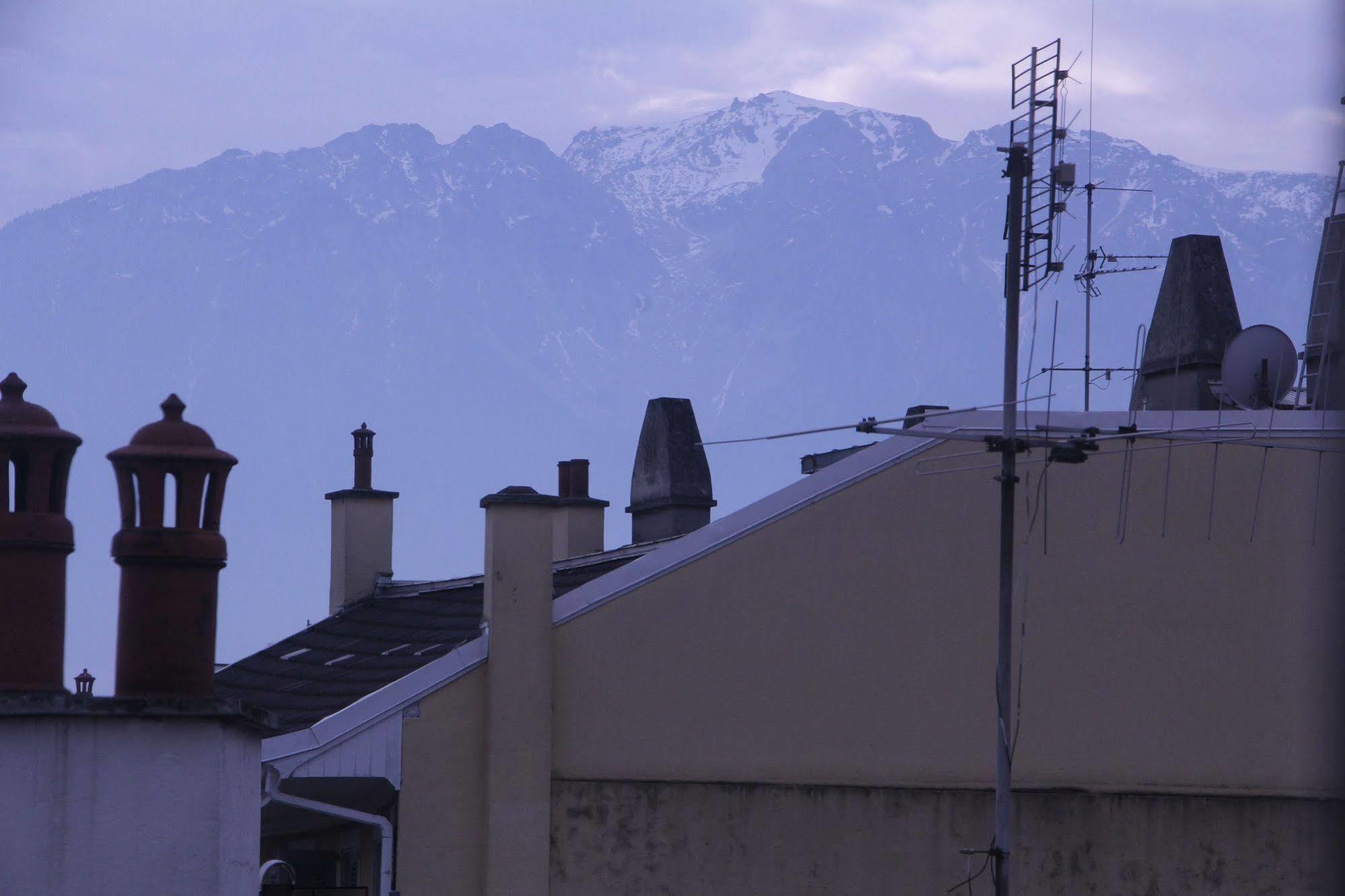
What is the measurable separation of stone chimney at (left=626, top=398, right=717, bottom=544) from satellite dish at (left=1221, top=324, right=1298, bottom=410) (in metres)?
8.95

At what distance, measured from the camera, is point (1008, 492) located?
14008 mm

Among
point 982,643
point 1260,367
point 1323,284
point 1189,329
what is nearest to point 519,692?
point 982,643

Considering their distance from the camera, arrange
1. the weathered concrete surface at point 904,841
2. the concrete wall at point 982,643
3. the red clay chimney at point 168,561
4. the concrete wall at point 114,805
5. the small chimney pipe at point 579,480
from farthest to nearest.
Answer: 1. the small chimney pipe at point 579,480
2. the concrete wall at point 982,643
3. the weathered concrete surface at point 904,841
4. the red clay chimney at point 168,561
5. the concrete wall at point 114,805

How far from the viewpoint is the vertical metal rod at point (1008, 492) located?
542 inches

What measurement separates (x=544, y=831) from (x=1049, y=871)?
4607mm

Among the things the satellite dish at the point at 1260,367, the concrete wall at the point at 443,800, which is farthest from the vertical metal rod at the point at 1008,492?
the satellite dish at the point at 1260,367

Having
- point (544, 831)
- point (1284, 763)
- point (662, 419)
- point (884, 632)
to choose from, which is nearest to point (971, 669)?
point (884, 632)

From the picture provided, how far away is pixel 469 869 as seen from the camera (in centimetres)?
1623

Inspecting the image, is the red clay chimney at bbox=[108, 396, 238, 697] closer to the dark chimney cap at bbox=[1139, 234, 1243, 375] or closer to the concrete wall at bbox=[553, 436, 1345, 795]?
the concrete wall at bbox=[553, 436, 1345, 795]

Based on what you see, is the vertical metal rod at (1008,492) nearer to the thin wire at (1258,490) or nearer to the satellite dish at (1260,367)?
the thin wire at (1258,490)

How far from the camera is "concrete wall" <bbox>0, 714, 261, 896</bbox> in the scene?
9570mm

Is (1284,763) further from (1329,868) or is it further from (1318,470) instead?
(1318,470)

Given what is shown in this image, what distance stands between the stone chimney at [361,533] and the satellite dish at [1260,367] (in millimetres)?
11415

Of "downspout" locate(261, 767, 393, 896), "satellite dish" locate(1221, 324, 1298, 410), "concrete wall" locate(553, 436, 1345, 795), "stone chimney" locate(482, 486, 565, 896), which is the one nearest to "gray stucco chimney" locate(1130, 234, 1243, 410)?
"satellite dish" locate(1221, 324, 1298, 410)
